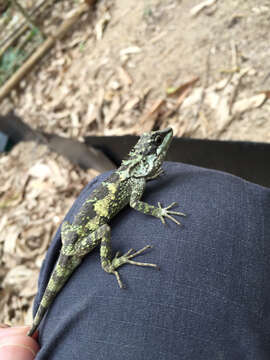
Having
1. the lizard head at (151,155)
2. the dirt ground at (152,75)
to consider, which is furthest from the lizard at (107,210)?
the dirt ground at (152,75)

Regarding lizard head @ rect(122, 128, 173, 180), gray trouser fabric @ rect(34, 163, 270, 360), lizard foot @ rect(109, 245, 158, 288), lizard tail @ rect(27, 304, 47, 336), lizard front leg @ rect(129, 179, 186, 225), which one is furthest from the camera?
lizard head @ rect(122, 128, 173, 180)

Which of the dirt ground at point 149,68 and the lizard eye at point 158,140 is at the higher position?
the lizard eye at point 158,140

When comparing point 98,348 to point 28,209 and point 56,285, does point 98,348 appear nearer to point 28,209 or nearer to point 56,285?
point 56,285

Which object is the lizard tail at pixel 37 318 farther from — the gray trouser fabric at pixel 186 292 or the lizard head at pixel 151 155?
the lizard head at pixel 151 155

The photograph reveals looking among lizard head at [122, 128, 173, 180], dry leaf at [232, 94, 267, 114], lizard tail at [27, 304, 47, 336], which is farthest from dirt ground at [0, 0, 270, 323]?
lizard tail at [27, 304, 47, 336]

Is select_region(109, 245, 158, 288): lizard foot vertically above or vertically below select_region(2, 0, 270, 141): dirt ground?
above

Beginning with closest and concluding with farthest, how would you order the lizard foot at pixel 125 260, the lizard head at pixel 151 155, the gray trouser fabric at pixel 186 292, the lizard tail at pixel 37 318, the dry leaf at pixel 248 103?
the gray trouser fabric at pixel 186 292, the lizard foot at pixel 125 260, the lizard tail at pixel 37 318, the lizard head at pixel 151 155, the dry leaf at pixel 248 103

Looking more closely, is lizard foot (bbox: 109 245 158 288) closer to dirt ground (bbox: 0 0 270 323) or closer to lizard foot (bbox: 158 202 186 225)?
lizard foot (bbox: 158 202 186 225)
